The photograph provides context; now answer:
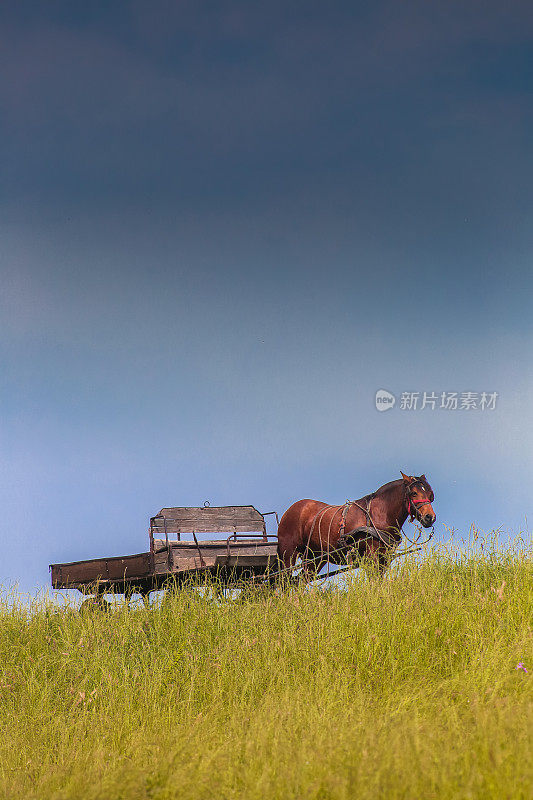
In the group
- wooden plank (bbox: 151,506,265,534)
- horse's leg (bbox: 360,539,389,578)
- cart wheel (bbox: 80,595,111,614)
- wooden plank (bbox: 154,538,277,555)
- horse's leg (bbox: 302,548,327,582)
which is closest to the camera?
horse's leg (bbox: 360,539,389,578)

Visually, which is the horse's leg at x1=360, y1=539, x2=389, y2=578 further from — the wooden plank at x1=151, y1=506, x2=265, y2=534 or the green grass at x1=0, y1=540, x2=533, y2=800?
the wooden plank at x1=151, y1=506, x2=265, y2=534

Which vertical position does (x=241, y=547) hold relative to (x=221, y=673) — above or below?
above

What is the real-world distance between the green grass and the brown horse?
1625mm

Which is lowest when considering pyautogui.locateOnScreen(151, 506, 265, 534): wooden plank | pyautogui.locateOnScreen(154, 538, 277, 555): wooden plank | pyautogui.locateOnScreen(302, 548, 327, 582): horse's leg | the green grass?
the green grass

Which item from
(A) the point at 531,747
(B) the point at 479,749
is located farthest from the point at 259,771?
(A) the point at 531,747

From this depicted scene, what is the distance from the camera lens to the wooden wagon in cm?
1191

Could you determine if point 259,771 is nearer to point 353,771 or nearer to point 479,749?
point 353,771

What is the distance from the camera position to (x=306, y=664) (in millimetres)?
7172

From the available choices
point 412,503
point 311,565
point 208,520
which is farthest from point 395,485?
point 208,520

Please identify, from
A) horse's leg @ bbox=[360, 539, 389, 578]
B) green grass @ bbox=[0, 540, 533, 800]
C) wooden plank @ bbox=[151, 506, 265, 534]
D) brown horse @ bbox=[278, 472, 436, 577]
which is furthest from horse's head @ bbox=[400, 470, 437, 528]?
wooden plank @ bbox=[151, 506, 265, 534]

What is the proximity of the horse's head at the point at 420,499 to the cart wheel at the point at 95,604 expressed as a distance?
515 cm

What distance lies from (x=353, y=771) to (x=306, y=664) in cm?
312

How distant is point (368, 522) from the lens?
12250 millimetres

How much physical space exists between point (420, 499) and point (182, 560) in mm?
4136
